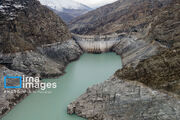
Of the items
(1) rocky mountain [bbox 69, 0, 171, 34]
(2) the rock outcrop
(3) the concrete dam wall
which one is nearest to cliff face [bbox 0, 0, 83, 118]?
(3) the concrete dam wall

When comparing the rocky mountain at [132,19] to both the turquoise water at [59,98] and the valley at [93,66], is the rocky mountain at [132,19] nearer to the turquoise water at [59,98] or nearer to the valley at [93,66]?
the valley at [93,66]

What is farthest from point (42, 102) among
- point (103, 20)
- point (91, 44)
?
point (103, 20)

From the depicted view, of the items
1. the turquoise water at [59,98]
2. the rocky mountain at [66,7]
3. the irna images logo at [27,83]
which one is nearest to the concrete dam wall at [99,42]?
the turquoise water at [59,98]

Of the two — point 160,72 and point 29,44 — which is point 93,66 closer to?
point 29,44

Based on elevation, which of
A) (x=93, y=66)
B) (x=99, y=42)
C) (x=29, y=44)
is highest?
(x=99, y=42)


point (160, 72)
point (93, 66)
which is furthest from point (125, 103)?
point (93, 66)

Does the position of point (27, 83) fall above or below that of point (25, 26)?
below

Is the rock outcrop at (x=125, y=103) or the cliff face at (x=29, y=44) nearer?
the rock outcrop at (x=125, y=103)
